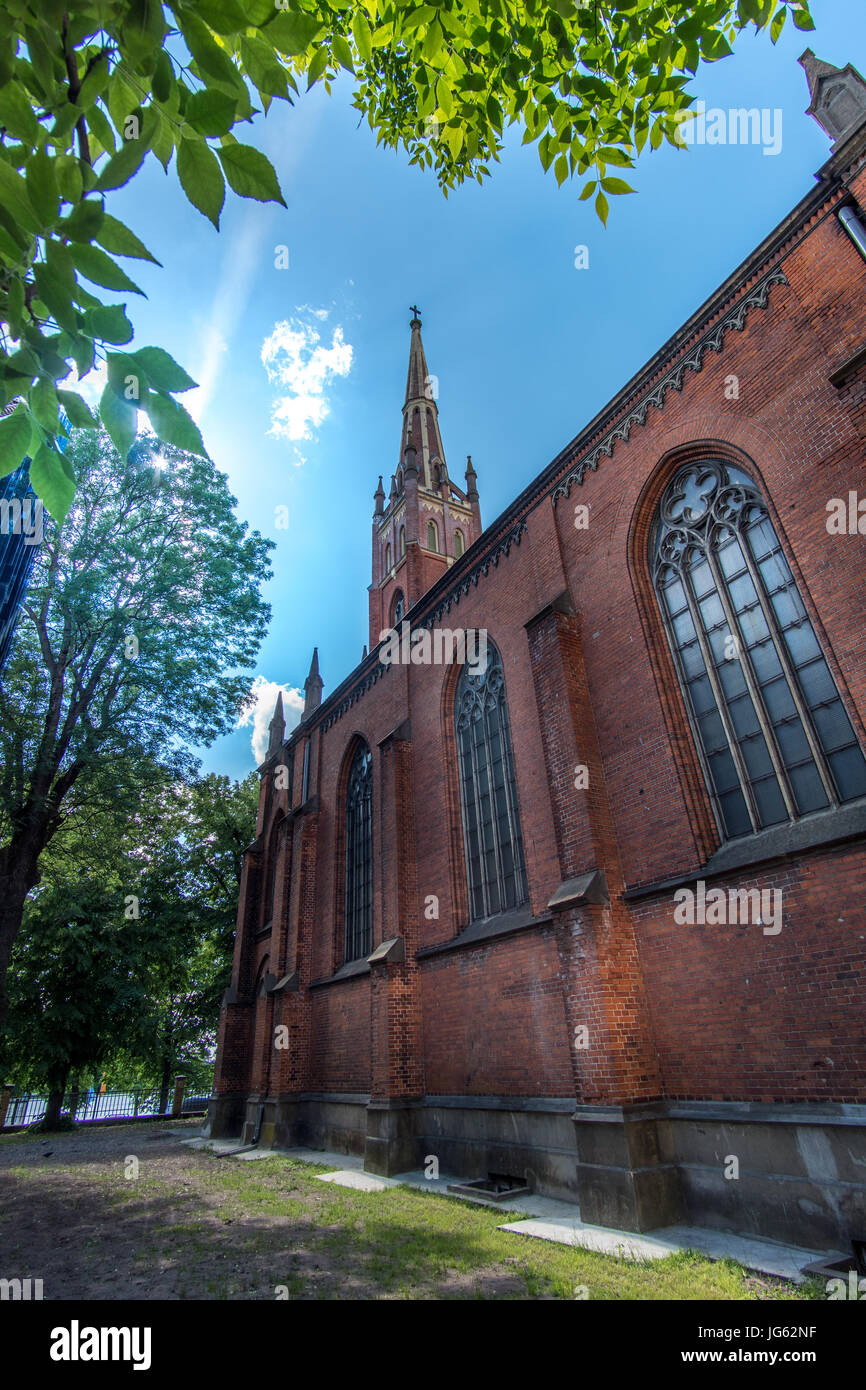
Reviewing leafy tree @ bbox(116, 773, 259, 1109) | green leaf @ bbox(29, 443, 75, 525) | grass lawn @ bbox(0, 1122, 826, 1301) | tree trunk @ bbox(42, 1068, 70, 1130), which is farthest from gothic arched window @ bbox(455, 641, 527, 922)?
tree trunk @ bbox(42, 1068, 70, 1130)

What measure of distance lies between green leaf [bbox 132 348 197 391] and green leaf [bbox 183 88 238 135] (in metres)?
0.48

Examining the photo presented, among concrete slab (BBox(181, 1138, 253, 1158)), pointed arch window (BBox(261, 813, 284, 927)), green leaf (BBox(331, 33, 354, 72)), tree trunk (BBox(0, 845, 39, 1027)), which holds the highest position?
pointed arch window (BBox(261, 813, 284, 927))

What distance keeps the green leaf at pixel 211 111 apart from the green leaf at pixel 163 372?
1.58 ft

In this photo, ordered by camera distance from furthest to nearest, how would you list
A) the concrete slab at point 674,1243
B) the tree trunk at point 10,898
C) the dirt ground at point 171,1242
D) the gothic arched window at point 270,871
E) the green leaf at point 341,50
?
1. the gothic arched window at point 270,871
2. the tree trunk at point 10,898
3. the concrete slab at point 674,1243
4. the dirt ground at point 171,1242
5. the green leaf at point 341,50

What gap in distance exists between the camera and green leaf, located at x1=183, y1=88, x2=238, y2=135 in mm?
1296

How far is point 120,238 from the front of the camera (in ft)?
4.13

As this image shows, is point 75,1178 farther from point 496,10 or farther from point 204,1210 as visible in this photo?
point 496,10

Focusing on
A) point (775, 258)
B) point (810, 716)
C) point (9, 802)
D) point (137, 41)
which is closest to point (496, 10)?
point (137, 41)

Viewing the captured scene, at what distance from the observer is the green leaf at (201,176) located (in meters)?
1.33

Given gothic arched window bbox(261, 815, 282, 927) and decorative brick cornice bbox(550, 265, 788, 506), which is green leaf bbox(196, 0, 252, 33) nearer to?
A: decorative brick cornice bbox(550, 265, 788, 506)

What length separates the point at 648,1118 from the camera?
22.4ft

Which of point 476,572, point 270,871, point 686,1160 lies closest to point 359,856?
point 270,871

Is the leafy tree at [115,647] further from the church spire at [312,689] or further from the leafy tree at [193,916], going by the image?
the leafy tree at [193,916]

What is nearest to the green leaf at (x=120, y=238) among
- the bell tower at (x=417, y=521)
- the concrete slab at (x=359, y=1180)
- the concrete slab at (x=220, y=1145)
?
the concrete slab at (x=359, y=1180)
